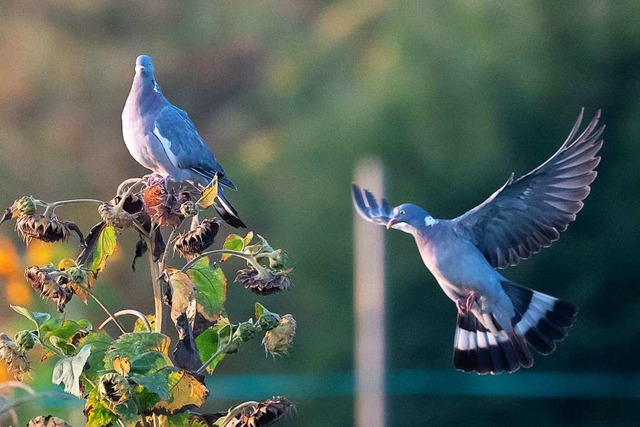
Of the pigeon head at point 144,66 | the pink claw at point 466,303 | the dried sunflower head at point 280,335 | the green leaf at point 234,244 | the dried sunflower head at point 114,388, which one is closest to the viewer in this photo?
the dried sunflower head at point 114,388

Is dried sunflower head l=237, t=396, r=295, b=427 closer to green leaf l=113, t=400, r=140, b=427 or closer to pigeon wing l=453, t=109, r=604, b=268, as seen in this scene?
green leaf l=113, t=400, r=140, b=427

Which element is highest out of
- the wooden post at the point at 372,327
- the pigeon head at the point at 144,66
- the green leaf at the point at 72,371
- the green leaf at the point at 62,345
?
the wooden post at the point at 372,327

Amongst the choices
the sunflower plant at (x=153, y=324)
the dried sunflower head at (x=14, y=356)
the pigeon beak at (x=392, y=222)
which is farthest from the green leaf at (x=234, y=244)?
the pigeon beak at (x=392, y=222)

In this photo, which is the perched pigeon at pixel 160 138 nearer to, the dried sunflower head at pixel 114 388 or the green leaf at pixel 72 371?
the green leaf at pixel 72 371

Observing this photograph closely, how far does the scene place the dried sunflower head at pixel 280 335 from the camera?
2568 millimetres

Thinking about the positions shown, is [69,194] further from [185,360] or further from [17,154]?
[185,360]

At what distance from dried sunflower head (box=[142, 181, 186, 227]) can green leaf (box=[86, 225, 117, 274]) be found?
0.54ft

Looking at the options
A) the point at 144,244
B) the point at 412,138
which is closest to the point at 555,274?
the point at 412,138

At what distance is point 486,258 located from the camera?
16.4ft

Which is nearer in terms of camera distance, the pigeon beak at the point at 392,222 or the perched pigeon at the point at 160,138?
the perched pigeon at the point at 160,138

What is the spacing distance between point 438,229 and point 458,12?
9912 mm

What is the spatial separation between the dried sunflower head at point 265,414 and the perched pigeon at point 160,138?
1835 millimetres

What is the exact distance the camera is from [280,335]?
257 centimetres

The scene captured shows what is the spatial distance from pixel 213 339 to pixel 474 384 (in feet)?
34.3
